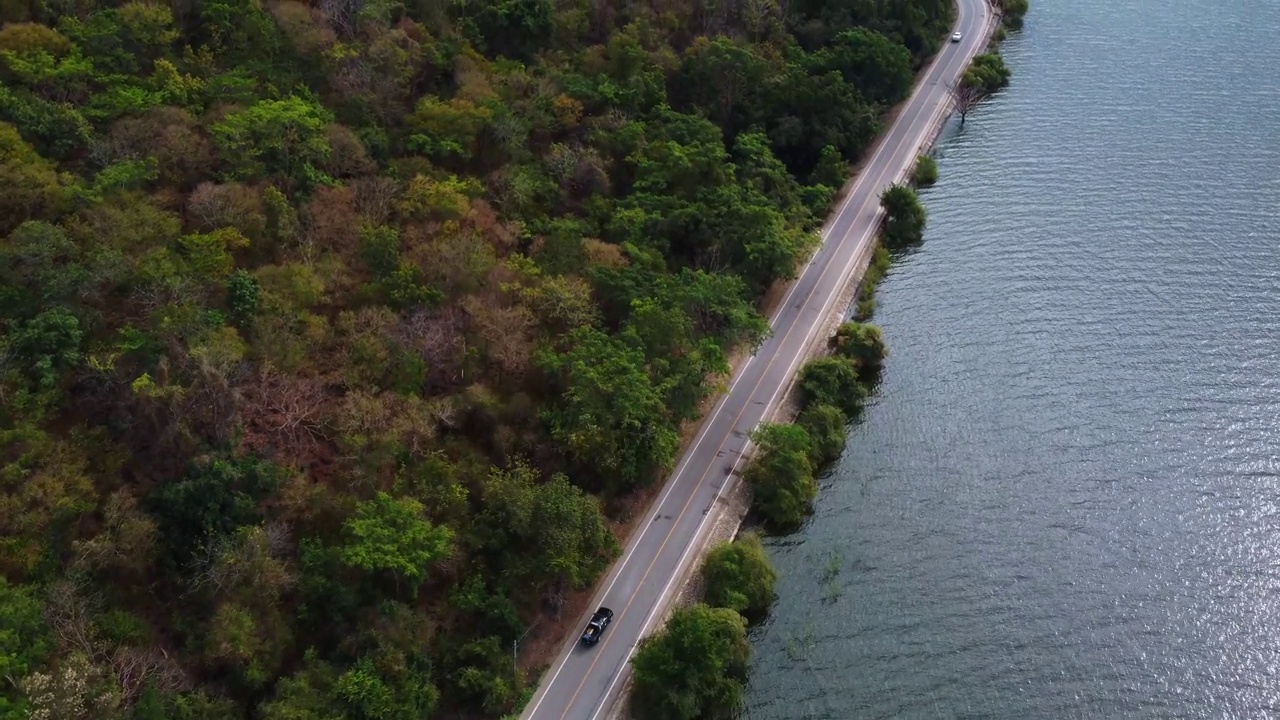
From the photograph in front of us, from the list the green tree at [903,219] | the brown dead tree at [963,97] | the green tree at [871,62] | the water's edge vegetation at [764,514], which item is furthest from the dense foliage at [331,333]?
the brown dead tree at [963,97]

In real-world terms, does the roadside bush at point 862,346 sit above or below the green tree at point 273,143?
below

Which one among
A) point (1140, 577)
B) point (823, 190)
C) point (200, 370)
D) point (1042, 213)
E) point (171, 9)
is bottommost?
point (1140, 577)

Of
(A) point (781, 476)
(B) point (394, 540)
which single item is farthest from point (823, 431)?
(B) point (394, 540)

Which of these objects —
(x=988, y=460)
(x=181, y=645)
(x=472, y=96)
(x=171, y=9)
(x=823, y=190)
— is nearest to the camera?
(x=181, y=645)

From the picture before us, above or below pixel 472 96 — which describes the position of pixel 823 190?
below

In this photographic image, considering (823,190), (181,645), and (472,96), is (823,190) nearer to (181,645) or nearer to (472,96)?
(472,96)

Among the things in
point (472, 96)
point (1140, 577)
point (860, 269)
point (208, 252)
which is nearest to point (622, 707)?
point (1140, 577)

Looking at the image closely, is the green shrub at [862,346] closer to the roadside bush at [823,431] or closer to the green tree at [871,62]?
the roadside bush at [823,431]

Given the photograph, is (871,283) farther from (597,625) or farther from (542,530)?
(597,625)
